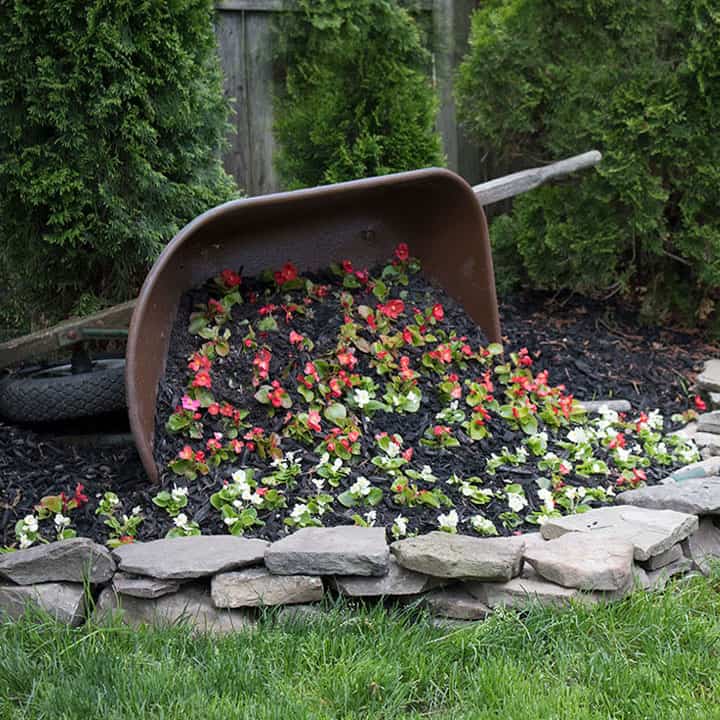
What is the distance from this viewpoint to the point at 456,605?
2662 millimetres

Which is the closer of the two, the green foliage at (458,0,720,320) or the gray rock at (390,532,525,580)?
the gray rock at (390,532,525,580)

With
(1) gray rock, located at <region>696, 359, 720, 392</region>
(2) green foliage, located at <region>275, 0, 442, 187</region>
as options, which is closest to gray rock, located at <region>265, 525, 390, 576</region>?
(1) gray rock, located at <region>696, 359, 720, 392</region>

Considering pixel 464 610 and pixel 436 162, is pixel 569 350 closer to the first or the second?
pixel 436 162

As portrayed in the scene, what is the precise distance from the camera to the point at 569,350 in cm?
537

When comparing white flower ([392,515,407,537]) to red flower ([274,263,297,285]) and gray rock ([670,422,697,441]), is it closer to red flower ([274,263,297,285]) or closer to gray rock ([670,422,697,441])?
red flower ([274,263,297,285])

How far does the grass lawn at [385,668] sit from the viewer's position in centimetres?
217

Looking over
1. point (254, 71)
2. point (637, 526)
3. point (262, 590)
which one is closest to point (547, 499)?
point (637, 526)

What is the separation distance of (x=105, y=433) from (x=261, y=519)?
3.30 ft

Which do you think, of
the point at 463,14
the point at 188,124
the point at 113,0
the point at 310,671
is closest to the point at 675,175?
the point at 463,14

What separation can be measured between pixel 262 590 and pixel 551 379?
267 centimetres

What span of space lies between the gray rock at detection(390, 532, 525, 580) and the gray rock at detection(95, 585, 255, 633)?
0.47 meters

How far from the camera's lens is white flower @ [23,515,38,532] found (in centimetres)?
307

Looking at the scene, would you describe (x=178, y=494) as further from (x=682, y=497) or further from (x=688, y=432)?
(x=688, y=432)

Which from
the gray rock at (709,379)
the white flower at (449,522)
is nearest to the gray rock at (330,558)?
the white flower at (449,522)
